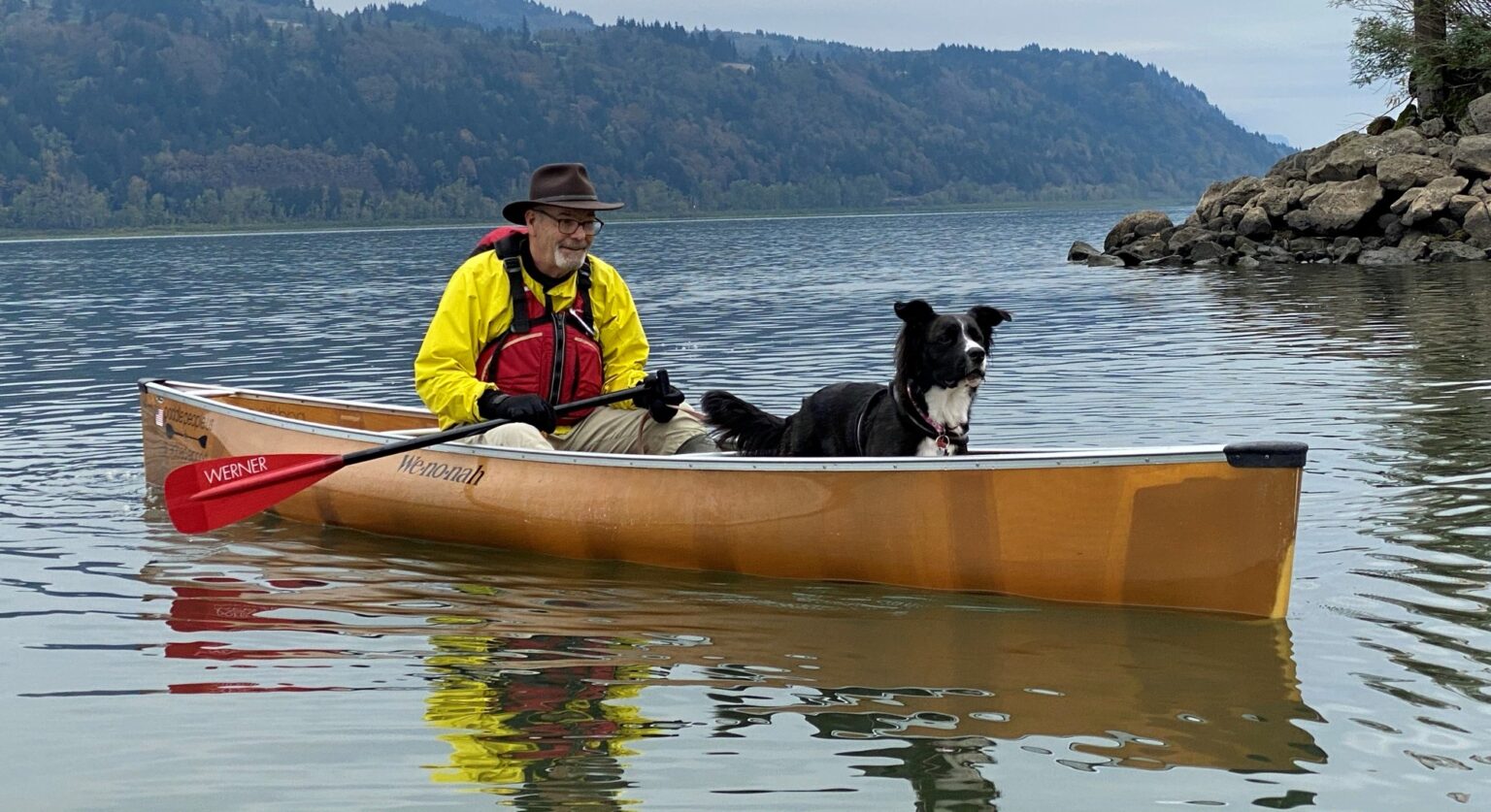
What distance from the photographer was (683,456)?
8.55 meters

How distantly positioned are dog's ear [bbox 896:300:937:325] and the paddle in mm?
1937

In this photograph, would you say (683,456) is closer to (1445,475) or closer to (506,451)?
(506,451)

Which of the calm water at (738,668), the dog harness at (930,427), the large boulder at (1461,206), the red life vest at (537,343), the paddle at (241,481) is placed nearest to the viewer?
the calm water at (738,668)

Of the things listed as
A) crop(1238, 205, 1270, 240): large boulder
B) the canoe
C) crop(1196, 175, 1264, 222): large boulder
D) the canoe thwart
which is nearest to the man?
the canoe

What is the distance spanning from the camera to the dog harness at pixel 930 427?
7895mm

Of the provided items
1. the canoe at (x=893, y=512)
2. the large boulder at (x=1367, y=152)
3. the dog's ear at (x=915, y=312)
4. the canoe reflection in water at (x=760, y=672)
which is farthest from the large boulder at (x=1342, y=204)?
the dog's ear at (x=915, y=312)

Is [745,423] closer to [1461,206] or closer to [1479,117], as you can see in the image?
[1461,206]

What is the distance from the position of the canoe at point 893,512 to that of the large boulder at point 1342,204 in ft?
97.9

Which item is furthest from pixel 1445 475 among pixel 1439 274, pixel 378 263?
pixel 378 263

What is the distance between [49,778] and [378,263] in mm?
64951

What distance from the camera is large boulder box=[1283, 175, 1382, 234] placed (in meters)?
35.5

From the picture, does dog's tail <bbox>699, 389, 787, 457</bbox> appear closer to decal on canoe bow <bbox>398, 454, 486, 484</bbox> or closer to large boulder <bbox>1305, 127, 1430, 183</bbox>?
decal on canoe bow <bbox>398, 454, 486, 484</bbox>

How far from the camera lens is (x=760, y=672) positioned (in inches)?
263

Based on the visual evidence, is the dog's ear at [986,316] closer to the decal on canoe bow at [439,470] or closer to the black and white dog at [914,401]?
the black and white dog at [914,401]
